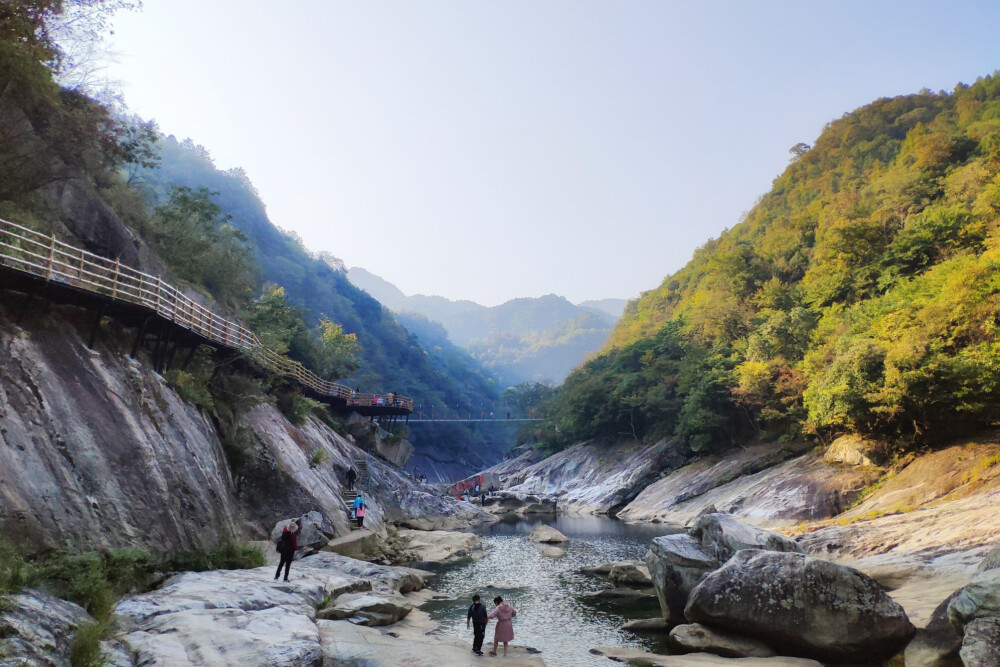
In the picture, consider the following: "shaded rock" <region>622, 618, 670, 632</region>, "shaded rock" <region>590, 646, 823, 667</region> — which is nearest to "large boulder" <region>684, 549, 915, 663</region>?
"shaded rock" <region>590, 646, 823, 667</region>

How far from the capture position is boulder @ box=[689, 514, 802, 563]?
55.5 ft

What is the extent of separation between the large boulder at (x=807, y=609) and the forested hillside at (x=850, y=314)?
64.4ft

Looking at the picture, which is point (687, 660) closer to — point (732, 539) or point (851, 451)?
point (732, 539)

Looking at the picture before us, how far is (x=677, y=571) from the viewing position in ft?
54.1

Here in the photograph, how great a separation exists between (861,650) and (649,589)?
954 centimetres

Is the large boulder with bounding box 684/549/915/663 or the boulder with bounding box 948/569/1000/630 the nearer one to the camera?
the boulder with bounding box 948/569/1000/630

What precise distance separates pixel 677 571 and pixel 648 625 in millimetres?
1682

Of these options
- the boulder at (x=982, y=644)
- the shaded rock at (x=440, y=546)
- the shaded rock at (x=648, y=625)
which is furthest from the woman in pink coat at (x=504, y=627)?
the shaded rock at (x=440, y=546)

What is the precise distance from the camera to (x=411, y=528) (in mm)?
37375

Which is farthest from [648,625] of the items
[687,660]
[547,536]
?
[547,536]

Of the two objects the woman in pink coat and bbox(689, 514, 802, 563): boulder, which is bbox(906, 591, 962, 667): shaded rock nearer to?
bbox(689, 514, 802, 563): boulder

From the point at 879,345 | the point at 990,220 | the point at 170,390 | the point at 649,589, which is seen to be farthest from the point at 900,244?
the point at 170,390

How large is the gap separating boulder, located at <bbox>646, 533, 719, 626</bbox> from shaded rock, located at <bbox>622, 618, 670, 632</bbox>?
0.82 feet

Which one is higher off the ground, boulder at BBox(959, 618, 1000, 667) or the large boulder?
boulder at BBox(959, 618, 1000, 667)
